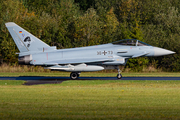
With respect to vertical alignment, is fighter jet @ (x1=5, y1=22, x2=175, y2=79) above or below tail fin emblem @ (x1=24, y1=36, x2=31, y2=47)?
below

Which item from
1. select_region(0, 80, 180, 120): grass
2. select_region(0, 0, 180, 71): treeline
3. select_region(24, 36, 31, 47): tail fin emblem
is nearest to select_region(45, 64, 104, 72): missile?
select_region(24, 36, 31, 47): tail fin emblem

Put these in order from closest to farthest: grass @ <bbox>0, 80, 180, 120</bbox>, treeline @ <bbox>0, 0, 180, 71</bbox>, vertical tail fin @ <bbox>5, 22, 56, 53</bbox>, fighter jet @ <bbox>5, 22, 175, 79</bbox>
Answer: grass @ <bbox>0, 80, 180, 120</bbox>, fighter jet @ <bbox>5, 22, 175, 79</bbox>, vertical tail fin @ <bbox>5, 22, 56, 53</bbox>, treeline @ <bbox>0, 0, 180, 71</bbox>

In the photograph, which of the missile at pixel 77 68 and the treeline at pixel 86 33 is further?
the treeline at pixel 86 33

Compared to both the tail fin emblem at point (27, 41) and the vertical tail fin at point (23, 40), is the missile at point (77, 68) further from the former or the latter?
the tail fin emblem at point (27, 41)

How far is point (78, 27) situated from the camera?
4234 cm

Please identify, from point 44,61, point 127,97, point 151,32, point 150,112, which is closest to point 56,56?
point 44,61

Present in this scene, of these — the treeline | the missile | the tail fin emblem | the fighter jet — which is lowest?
the missile

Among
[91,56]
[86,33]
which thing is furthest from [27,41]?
[86,33]

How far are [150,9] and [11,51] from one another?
1337 inches

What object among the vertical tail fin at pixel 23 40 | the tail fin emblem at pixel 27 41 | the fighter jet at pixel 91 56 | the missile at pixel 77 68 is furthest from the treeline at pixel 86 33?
the tail fin emblem at pixel 27 41

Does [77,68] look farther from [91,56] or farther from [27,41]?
[27,41]

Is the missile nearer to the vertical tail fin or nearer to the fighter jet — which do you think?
the fighter jet

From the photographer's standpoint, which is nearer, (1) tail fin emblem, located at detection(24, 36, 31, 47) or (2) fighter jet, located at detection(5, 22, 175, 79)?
(2) fighter jet, located at detection(5, 22, 175, 79)

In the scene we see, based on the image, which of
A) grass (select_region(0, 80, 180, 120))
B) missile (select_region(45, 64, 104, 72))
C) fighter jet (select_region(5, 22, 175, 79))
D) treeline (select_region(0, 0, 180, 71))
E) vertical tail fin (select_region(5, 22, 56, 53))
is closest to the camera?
grass (select_region(0, 80, 180, 120))
